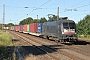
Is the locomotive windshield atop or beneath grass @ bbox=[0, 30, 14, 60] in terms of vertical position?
atop

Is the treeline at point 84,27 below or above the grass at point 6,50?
above

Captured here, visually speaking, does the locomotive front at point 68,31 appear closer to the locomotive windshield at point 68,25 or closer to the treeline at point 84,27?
the locomotive windshield at point 68,25

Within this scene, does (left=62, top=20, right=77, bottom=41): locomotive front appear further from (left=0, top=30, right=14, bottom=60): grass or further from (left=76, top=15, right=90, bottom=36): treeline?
(left=76, top=15, right=90, bottom=36): treeline

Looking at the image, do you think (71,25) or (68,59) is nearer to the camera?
(68,59)

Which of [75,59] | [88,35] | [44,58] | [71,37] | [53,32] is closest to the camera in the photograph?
[75,59]

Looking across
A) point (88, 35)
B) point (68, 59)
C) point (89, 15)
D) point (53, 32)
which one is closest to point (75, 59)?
point (68, 59)

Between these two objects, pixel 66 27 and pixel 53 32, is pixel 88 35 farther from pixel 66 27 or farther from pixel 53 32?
pixel 66 27

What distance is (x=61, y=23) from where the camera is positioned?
2712cm

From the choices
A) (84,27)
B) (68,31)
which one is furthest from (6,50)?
(84,27)

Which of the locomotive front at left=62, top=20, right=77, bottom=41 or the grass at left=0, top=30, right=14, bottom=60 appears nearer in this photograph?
the grass at left=0, top=30, right=14, bottom=60

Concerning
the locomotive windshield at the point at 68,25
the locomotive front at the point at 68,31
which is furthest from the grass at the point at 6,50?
the locomotive windshield at the point at 68,25

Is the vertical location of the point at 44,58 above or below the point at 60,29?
below

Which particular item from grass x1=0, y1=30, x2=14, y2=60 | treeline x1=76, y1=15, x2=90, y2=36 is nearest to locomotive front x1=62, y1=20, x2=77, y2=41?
grass x1=0, y1=30, x2=14, y2=60

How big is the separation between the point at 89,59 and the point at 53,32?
622 inches
